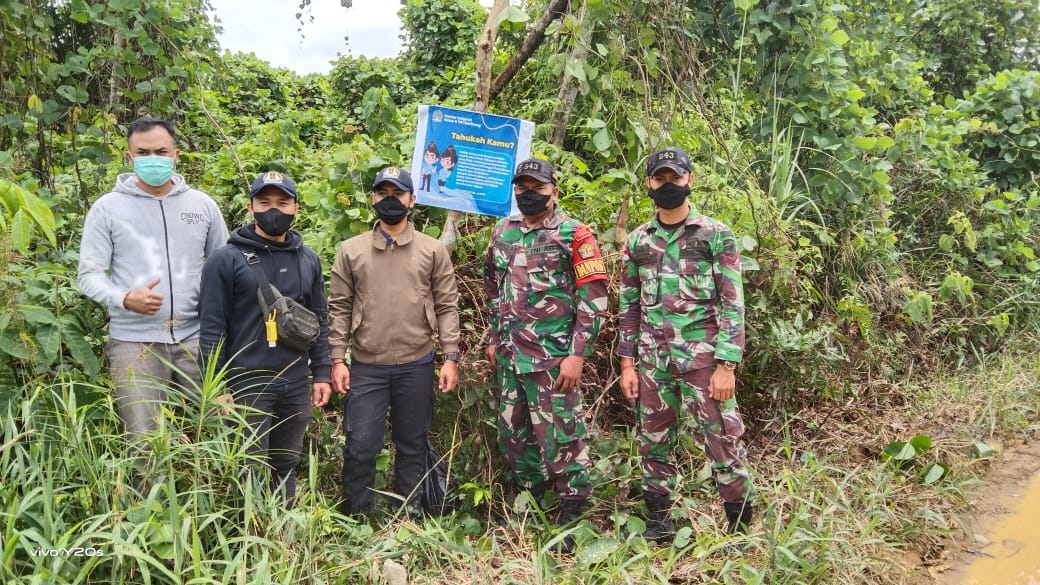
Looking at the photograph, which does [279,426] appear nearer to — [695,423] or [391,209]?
[391,209]

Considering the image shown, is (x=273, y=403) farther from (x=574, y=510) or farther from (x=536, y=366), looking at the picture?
(x=574, y=510)

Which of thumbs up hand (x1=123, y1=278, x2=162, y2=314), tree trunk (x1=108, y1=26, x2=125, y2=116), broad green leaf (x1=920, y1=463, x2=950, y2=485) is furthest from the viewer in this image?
tree trunk (x1=108, y1=26, x2=125, y2=116)

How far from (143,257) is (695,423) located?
8.30ft

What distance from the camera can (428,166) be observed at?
11.5 ft

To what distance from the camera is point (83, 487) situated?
7.67 ft

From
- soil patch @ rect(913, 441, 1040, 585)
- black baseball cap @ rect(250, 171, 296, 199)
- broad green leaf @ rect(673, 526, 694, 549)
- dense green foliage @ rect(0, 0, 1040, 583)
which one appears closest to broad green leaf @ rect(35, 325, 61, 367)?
dense green foliage @ rect(0, 0, 1040, 583)

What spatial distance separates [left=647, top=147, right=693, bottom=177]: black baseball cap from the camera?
2932 mm

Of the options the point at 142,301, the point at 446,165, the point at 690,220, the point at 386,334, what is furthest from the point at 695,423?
the point at 142,301

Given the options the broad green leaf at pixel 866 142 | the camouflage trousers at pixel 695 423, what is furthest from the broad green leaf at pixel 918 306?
the camouflage trousers at pixel 695 423

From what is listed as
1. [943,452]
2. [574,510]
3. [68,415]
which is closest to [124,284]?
[68,415]

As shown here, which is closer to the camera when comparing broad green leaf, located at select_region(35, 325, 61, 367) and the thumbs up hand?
the thumbs up hand

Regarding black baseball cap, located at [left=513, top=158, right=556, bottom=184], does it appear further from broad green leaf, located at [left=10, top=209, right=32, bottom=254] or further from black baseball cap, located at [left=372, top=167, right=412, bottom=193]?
broad green leaf, located at [left=10, top=209, right=32, bottom=254]

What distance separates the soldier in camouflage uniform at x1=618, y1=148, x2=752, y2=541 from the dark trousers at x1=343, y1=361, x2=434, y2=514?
1.06 metres

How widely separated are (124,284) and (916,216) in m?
6.68
